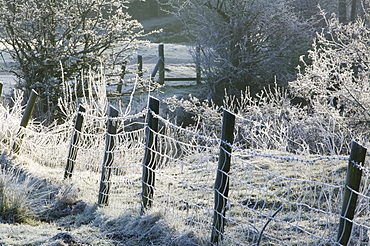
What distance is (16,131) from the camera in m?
7.57

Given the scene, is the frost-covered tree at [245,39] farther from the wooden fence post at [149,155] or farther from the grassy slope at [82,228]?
the wooden fence post at [149,155]

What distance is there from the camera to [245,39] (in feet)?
47.8

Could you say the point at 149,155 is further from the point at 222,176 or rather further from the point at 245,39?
the point at 245,39

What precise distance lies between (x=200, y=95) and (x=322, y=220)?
11620mm

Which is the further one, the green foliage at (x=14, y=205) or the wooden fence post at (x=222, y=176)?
the green foliage at (x=14, y=205)

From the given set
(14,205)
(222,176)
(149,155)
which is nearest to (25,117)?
(14,205)

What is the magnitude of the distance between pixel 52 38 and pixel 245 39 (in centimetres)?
652

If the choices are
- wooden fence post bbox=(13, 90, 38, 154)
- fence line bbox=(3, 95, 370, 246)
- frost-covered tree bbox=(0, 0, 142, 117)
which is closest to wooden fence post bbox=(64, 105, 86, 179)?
fence line bbox=(3, 95, 370, 246)

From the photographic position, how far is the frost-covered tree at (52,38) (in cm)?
1009

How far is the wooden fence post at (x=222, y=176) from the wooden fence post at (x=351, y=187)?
3.53ft

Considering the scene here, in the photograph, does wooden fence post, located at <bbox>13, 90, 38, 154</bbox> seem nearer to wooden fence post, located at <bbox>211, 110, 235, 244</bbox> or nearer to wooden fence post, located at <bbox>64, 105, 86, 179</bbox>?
wooden fence post, located at <bbox>64, 105, 86, 179</bbox>

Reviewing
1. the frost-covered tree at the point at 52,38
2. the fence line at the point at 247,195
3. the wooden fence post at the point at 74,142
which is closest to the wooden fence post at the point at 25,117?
the fence line at the point at 247,195

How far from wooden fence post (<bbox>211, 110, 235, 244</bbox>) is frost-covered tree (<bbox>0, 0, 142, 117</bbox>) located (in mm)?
7169

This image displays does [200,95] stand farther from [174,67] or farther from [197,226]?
[197,226]
